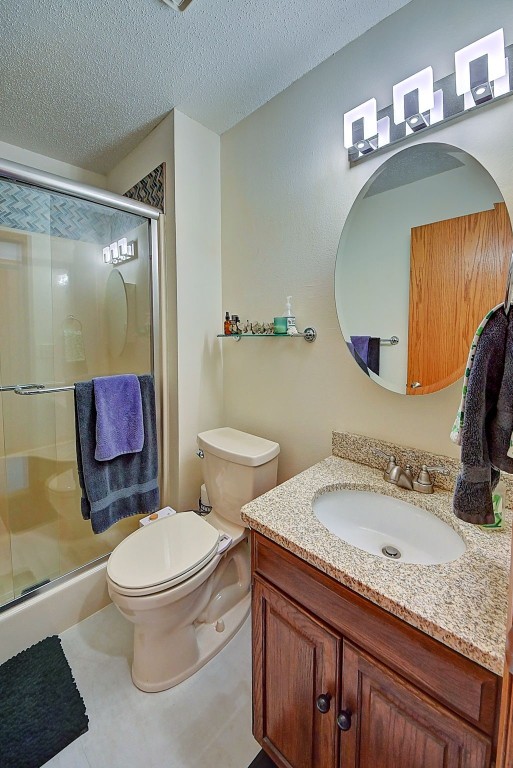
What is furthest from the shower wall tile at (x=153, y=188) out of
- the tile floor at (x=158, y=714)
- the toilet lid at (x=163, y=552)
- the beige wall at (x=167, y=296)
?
the tile floor at (x=158, y=714)

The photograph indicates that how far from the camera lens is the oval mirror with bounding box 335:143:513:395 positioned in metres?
0.94

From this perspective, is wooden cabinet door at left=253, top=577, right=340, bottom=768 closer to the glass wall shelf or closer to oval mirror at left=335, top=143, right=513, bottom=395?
oval mirror at left=335, top=143, right=513, bottom=395

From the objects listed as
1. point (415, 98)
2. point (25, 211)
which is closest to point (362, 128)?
point (415, 98)

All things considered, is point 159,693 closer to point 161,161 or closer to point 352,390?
point 352,390

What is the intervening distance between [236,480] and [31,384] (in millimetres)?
1154

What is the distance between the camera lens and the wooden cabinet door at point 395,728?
21.9 inches

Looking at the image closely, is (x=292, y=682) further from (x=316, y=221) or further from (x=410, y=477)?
(x=316, y=221)

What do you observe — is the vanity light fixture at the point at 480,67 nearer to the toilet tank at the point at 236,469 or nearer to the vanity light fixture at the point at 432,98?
the vanity light fixture at the point at 432,98

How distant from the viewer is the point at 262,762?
1.02m

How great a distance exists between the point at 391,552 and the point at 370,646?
1.06 feet

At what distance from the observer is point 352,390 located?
1278 mm

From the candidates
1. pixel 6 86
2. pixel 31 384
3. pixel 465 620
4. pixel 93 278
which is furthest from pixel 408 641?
pixel 6 86

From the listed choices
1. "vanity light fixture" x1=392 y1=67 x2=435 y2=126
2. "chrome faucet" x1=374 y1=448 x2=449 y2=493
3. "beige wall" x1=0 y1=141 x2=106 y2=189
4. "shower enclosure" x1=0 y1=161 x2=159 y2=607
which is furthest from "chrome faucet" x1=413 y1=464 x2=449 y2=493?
"beige wall" x1=0 y1=141 x2=106 y2=189

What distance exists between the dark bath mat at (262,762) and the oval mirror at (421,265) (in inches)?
49.9
